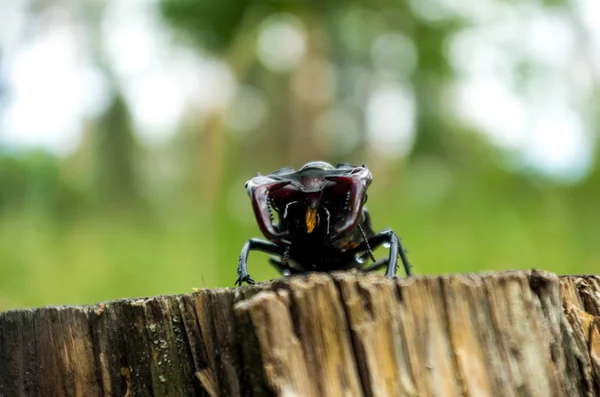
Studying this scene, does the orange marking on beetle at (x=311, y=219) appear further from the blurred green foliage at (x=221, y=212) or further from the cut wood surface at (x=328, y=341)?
the blurred green foliage at (x=221, y=212)

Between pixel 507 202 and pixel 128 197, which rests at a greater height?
pixel 128 197

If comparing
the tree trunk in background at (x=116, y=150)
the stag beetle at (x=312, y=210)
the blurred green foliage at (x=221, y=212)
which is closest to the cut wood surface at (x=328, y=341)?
the stag beetle at (x=312, y=210)

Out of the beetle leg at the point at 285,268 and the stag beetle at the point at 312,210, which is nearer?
the stag beetle at the point at 312,210

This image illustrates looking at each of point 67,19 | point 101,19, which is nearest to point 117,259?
point 67,19

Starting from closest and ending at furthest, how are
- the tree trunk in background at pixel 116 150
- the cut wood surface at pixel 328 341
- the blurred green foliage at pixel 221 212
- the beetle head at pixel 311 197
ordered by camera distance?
the cut wood surface at pixel 328 341 → the beetle head at pixel 311 197 → the blurred green foliage at pixel 221 212 → the tree trunk in background at pixel 116 150

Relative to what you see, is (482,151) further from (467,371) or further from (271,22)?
(467,371)

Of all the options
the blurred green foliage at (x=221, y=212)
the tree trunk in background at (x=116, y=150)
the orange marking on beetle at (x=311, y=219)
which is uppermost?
the tree trunk in background at (x=116, y=150)
